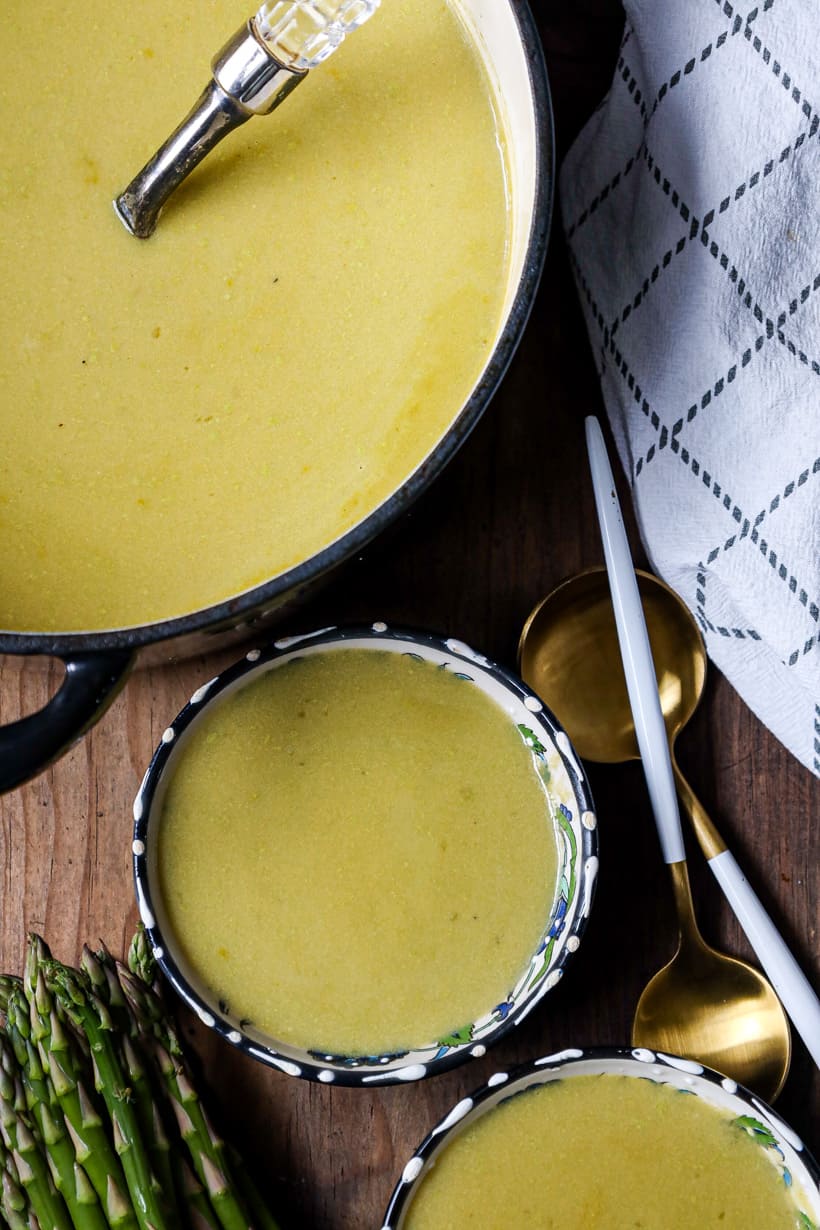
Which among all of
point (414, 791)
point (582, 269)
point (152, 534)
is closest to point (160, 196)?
point (152, 534)

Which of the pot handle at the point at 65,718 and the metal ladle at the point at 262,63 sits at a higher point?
the metal ladle at the point at 262,63

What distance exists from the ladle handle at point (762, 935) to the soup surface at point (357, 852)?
0.14 m

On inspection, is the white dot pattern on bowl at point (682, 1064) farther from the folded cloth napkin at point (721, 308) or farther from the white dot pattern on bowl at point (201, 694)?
the white dot pattern on bowl at point (201, 694)

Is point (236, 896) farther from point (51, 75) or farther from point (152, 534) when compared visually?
point (51, 75)

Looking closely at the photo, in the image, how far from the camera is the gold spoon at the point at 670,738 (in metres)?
1.01

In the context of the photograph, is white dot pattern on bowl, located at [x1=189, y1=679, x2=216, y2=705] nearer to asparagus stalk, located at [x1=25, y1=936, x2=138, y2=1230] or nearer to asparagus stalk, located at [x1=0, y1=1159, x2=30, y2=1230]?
→ asparagus stalk, located at [x1=25, y1=936, x2=138, y2=1230]

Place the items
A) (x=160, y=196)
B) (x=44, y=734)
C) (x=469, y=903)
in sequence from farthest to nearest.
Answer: (x=469, y=903) → (x=160, y=196) → (x=44, y=734)

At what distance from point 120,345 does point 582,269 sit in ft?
1.28

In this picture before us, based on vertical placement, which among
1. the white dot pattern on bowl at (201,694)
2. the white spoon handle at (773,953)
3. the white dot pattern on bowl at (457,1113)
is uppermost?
the white dot pattern on bowl at (201,694)

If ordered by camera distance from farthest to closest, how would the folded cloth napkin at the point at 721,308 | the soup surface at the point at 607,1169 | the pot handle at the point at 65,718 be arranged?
the soup surface at the point at 607,1169 < the folded cloth napkin at the point at 721,308 < the pot handle at the point at 65,718

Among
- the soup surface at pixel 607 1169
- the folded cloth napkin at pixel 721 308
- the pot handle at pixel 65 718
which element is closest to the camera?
the pot handle at pixel 65 718

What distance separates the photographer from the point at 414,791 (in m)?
1.00

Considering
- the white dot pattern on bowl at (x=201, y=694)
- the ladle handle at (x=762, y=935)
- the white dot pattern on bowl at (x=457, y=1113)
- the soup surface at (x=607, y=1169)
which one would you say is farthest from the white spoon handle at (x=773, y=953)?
the white dot pattern on bowl at (x=201, y=694)

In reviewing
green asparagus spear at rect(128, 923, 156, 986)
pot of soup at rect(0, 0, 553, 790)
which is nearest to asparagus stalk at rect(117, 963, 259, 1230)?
green asparagus spear at rect(128, 923, 156, 986)
